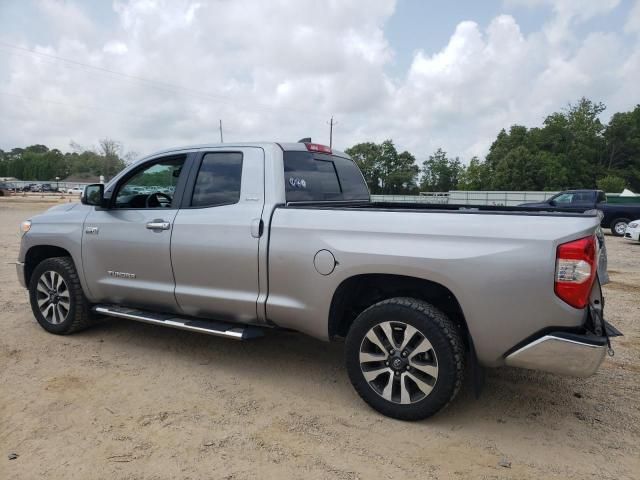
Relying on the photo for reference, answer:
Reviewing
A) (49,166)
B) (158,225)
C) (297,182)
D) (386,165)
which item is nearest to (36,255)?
(158,225)

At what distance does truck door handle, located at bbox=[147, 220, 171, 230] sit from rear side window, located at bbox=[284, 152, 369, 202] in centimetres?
108

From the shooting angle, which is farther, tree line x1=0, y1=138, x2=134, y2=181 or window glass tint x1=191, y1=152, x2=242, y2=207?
tree line x1=0, y1=138, x2=134, y2=181

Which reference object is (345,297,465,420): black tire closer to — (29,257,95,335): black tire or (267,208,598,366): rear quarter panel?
(267,208,598,366): rear quarter panel

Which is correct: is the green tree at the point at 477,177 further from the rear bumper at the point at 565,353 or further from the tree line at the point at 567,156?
the rear bumper at the point at 565,353

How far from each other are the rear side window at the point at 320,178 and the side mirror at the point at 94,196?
1.85 m

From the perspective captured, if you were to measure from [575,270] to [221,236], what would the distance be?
7.92 feet

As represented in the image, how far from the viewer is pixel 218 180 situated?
3.91 meters

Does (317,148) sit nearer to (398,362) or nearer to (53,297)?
(398,362)

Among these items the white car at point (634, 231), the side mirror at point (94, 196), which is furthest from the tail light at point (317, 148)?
the white car at point (634, 231)

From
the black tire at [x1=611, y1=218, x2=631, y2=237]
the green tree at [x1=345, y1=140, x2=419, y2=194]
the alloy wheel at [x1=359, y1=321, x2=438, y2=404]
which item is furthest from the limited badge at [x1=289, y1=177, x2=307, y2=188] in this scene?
the green tree at [x1=345, y1=140, x2=419, y2=194]

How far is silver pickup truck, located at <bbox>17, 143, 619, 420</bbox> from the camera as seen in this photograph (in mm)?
2680

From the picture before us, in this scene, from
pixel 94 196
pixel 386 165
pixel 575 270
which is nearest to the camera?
pixel 575 270

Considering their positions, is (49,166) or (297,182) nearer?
(297,182)

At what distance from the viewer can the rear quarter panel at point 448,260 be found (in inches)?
104
